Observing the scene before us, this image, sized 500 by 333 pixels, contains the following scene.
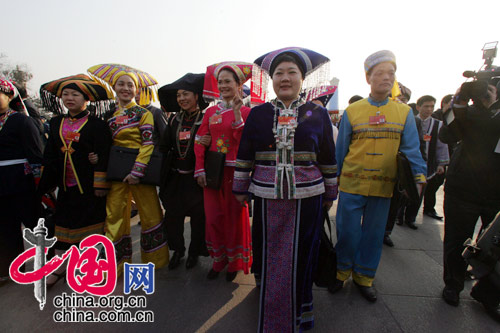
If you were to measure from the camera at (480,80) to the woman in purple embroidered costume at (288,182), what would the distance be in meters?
1.24

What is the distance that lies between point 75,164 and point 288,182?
83.3 inches

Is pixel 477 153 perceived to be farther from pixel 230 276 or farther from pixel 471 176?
pixel 230 276

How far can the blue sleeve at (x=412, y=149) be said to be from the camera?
206 cm

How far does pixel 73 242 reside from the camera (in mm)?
2383

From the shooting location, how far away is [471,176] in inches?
82.4

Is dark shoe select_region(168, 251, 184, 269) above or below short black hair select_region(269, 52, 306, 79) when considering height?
below

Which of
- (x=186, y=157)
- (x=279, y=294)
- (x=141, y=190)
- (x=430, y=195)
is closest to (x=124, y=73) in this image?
(x=186, y=157)

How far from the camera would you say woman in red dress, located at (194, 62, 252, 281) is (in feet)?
7.68

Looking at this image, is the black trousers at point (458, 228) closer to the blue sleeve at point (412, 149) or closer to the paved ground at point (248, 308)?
the paved ground at point (248, 308)

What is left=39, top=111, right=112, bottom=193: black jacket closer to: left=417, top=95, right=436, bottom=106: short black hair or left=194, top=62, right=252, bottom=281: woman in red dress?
left=194, top=62, right=252, bottom=281: woman in red dress

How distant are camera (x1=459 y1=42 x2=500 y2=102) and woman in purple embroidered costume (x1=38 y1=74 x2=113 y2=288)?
3.30 metres

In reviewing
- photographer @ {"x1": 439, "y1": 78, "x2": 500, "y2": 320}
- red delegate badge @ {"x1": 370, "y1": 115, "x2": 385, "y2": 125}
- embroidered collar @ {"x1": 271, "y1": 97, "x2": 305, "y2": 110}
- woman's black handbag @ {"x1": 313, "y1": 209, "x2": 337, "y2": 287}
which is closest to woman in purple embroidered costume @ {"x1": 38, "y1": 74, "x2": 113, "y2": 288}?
embroidered collar @ {"x1": 271, "y1": 97, "x2": 305, "y2": 110}

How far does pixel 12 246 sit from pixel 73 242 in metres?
0.81

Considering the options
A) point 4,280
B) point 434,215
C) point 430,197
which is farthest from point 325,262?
point 430,197
